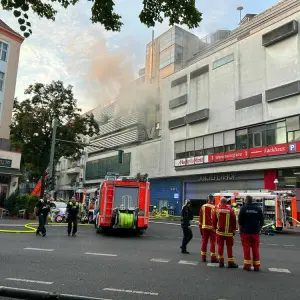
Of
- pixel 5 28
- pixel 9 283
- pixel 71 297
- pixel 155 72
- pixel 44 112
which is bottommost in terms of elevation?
pixel 9 283

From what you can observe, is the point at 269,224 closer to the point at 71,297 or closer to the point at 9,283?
the point at 9,283

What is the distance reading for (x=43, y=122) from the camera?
31266 millimetres

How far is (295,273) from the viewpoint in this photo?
752cm

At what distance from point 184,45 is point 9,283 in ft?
150

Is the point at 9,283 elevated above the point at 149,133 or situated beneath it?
situated beneath

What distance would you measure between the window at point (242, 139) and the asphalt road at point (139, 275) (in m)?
21.3

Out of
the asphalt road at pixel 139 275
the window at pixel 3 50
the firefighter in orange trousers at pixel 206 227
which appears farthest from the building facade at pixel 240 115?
the firefighter in orange trousers at pixel 206 227

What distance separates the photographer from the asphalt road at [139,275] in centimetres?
551

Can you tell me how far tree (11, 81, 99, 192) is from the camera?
30891 millimetres

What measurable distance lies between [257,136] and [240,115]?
8.78ft

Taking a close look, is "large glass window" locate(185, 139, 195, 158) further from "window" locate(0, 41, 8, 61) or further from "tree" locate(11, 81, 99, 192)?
"window" locate(0, 41, 8, 61)

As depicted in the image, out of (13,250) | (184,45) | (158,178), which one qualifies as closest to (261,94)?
(158,178)

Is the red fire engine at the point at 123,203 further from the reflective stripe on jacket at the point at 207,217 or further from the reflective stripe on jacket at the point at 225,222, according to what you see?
the reflective stripe on jacket at the point at 225,222

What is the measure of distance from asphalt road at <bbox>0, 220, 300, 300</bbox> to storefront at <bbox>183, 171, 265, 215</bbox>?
20.6 m
